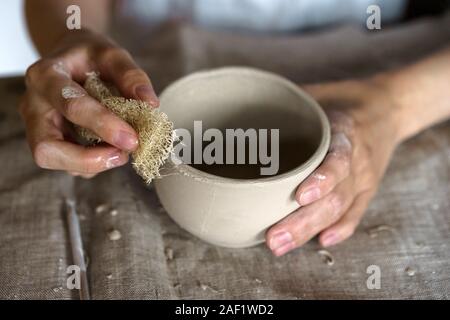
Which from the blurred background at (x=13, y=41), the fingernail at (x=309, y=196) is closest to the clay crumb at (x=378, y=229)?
the fingernail at (x=309, y=196)

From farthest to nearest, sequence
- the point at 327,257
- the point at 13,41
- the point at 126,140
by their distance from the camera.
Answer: the point at 13,41
the point at 327,257
the point at 126,140

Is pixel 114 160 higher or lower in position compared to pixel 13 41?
higher

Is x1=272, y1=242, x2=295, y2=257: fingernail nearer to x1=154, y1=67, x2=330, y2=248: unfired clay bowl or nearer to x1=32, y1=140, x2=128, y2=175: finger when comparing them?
x1=154, y1=67, x2=330, y2=248: unfired clay bowl

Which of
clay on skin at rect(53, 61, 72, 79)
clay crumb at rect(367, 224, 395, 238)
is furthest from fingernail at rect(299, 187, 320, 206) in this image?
clay on skin at rect(53, 61, 72, 79)

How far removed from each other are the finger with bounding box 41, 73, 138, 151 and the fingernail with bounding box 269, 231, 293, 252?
0.50 ft

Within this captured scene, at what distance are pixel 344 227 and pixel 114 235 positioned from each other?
0.22 metres

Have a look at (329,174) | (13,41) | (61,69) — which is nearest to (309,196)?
(329,174)

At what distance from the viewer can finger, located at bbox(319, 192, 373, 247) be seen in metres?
0.56

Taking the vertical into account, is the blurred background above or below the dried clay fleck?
below

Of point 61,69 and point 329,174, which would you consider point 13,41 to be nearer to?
point 61,69

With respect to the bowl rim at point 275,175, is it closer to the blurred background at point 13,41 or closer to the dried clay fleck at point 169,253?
the dried clay fleck at point 169,253

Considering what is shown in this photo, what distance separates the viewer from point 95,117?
0.45 metres

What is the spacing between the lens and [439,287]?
0.52 metres
